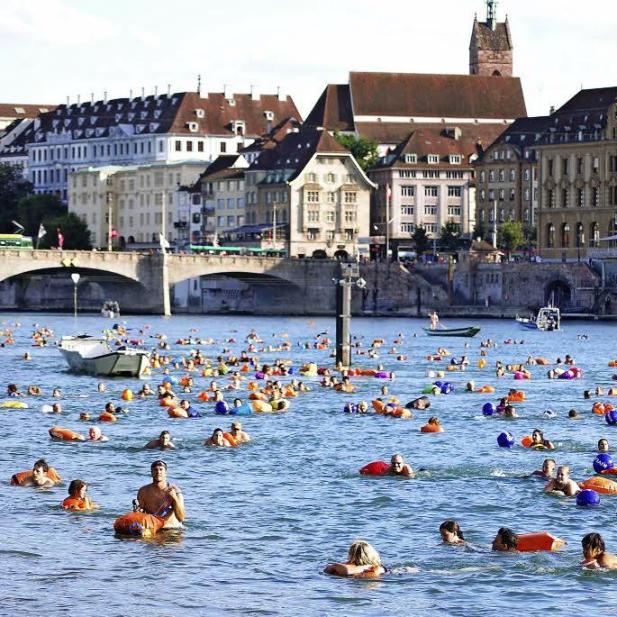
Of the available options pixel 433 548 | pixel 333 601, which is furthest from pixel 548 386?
pixel 333 601

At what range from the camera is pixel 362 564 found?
40.2 m

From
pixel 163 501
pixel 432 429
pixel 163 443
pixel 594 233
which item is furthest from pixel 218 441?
pixel 594 233

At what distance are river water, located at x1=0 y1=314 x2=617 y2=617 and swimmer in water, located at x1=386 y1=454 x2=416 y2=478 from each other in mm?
347

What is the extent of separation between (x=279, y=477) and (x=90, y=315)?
13539cm

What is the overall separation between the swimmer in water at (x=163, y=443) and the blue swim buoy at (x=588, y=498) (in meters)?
14.4

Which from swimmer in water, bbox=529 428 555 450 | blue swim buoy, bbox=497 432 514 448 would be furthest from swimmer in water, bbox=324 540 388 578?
blue swim buoy, bbox=497 432 514 448

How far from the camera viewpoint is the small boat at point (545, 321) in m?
152

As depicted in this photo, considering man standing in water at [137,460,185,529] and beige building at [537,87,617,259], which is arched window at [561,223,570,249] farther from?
man standing in water at [137,460,185,529]

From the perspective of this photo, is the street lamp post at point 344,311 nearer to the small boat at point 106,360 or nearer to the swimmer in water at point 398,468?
the small boat at point 106,360

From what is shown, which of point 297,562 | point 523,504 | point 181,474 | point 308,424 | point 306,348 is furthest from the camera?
point 306,348

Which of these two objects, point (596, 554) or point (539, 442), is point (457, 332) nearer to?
point (539, 442)

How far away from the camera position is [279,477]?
54.9 metres

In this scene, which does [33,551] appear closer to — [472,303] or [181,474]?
[181,474]

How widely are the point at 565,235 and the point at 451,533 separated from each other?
153546 millimetres
